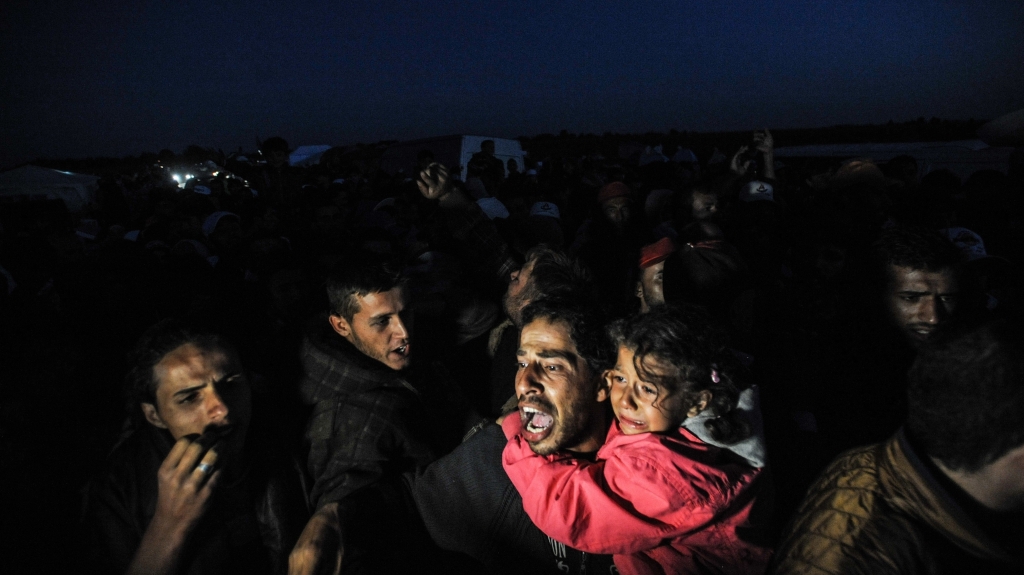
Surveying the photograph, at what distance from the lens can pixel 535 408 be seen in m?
2.09

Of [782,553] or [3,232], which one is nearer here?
[782,553]

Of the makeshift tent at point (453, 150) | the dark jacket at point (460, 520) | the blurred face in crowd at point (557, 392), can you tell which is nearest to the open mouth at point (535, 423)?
the blurred face in crowd at point (557, 392)

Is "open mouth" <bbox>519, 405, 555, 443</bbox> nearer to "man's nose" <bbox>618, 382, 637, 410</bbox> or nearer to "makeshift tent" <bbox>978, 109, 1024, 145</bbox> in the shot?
"man's nose" <bbox>618, 382, 637, 410</bbox>

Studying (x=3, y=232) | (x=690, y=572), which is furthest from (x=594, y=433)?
(x=3, y=232)

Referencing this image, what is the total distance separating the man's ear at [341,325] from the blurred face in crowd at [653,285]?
183cm

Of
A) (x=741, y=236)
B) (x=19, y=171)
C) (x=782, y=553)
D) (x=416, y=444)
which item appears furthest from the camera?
(x=19, y=171)

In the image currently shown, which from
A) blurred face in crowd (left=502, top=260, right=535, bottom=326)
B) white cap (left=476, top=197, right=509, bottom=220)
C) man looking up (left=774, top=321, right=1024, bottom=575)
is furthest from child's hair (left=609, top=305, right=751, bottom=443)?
white cap (left=476, top=197, right=509, bottom=220)

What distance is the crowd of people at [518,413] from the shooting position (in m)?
1.28

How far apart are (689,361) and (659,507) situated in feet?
1.92

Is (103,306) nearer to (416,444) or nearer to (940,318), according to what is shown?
(416,444)

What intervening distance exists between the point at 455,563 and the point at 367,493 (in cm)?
51

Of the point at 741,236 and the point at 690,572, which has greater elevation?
the point at 741,236

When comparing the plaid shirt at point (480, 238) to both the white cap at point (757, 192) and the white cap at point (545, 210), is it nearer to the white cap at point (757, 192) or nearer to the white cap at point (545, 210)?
the white cap at point (545, 210)

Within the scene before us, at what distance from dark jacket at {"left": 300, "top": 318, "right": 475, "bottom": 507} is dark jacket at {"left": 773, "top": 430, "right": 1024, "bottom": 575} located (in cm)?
161
